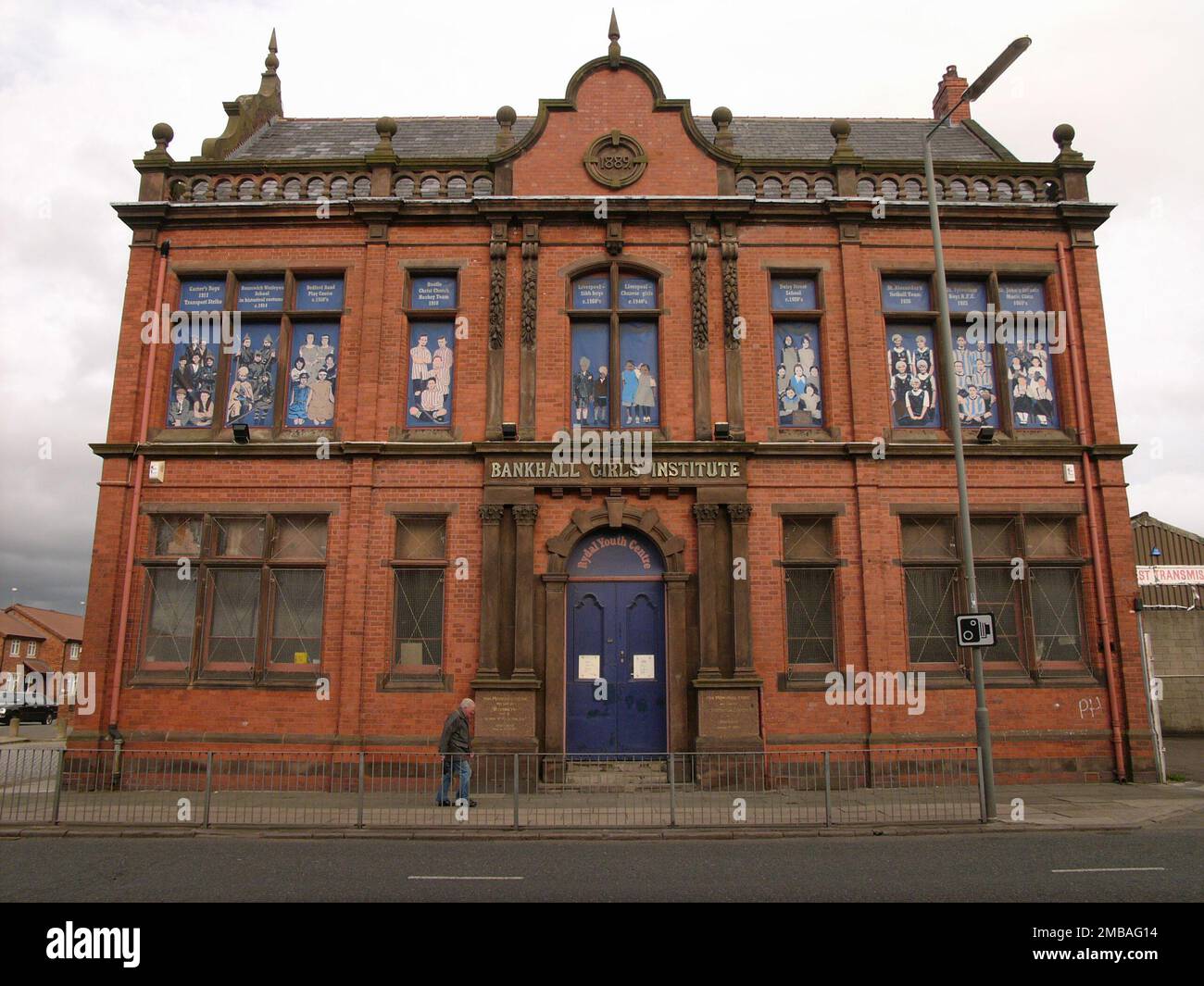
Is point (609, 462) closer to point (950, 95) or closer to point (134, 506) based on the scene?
point (134, 506)

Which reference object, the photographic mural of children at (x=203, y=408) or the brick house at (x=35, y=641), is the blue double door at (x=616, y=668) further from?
the brick house at (x=35, y=641)

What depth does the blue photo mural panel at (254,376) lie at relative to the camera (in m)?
17.1

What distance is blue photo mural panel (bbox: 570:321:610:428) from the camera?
16.8 metres

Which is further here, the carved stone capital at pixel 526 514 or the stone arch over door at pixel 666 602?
the carved stone capital at pixel 526 514

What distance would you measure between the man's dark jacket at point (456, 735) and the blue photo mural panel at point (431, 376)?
595cm

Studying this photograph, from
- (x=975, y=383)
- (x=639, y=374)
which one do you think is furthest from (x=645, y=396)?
(x=975, y=383)

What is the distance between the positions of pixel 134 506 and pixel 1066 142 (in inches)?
813

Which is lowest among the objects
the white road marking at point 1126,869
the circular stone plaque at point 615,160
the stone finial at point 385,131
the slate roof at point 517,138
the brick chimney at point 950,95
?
the white road marking at point 1126,869

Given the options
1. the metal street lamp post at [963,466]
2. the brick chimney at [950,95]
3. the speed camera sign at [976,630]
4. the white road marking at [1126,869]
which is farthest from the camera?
the brick chimney at [950,95]

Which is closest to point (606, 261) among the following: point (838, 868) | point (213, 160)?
point (213, 160)

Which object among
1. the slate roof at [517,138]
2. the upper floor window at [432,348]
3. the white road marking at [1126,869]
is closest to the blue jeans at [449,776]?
the upper floor window at [432,348]

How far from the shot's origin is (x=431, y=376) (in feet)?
56.0

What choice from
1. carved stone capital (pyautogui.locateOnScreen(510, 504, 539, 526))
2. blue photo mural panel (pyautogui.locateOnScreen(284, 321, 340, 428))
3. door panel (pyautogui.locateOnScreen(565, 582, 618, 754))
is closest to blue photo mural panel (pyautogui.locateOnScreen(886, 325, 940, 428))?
door panel (pyautogui.locateOnScreen(565, 582, 618, 754))

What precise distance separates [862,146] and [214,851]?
20.3 metres
